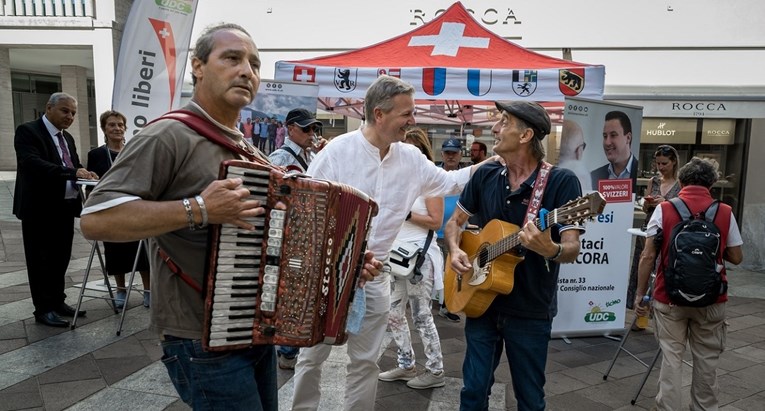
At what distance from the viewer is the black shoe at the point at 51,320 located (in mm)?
4590

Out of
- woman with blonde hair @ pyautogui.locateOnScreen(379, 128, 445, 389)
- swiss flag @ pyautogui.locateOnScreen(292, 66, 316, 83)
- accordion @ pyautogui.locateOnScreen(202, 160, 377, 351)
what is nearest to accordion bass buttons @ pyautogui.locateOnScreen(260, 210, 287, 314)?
accordion @ pyautogui.locateOnScreen(202, 160, 377, 351)

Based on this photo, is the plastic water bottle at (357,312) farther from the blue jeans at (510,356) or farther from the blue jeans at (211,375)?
the blue jeans at (211,375)

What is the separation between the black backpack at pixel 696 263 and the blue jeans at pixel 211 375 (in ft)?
8.53

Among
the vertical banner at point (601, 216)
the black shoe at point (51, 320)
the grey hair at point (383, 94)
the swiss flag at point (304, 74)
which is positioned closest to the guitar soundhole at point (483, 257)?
the grey hair at point (383, 94)

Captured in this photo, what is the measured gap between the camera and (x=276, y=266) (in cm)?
155

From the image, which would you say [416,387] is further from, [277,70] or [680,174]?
[277,70]

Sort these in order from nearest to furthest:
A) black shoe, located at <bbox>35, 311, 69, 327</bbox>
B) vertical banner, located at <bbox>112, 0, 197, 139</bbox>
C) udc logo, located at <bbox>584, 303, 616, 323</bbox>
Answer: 1. black shoe, located at <bbox>35, 311, 69, 327</bbox>
2. udc logo, located at <bbox>584, 303, 616, 323</bbox>
3. vertical banner, located at <bbox>112, 0, 197, 139</bbox>

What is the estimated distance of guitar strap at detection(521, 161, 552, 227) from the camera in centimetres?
246

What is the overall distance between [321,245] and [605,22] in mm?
11575

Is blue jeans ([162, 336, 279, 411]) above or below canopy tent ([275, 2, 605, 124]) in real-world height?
below

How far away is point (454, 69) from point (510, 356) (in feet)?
13.3

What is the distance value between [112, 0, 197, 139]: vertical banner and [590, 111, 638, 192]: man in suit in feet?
14.2

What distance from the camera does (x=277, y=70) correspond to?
5934mm

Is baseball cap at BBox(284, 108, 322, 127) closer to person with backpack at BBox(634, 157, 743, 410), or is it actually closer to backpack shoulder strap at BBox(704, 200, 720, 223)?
person with backpack at BBox(634, 157, 743, 410)
